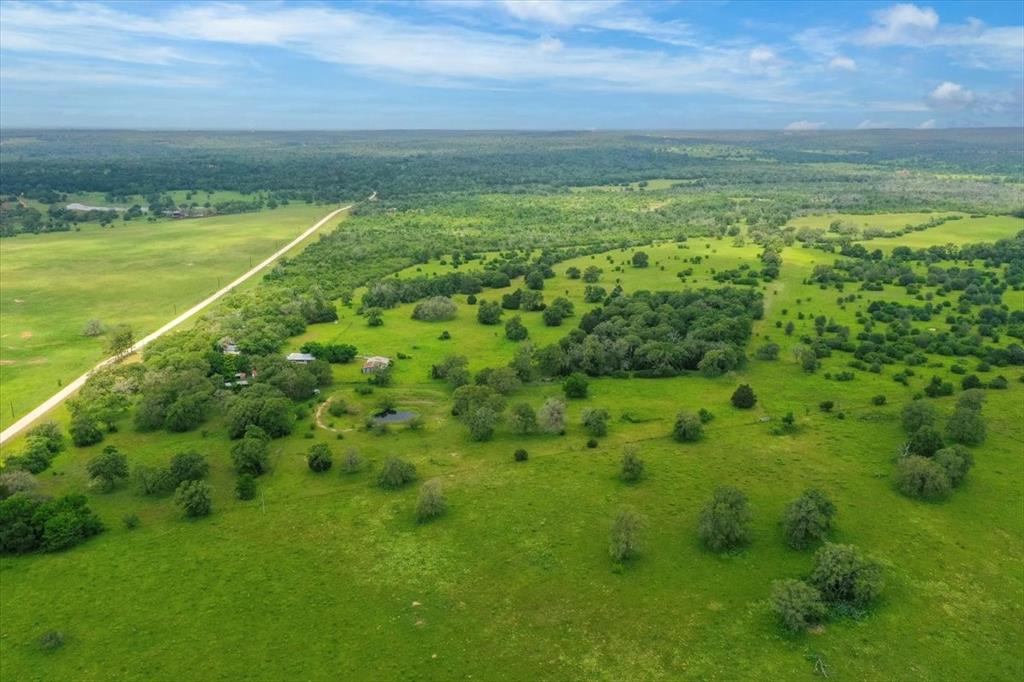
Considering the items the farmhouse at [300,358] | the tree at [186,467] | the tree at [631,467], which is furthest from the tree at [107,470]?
the tree at [631,467]

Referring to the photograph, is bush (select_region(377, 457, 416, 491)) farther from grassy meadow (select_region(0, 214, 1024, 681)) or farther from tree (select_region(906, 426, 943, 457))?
tree (select_region(906, 426, 943, 457))

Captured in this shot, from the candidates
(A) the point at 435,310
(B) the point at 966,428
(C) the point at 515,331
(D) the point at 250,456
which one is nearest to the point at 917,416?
(B) the point at 966,428

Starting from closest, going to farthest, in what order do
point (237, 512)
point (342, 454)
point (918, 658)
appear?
1. point (918, 658)
2. point (237, 512)
3. point (342, 454)

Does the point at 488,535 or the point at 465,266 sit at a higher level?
the point at 465,266

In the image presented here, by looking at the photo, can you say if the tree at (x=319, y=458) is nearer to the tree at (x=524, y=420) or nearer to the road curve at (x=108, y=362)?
the tree at (x=524, y=420)

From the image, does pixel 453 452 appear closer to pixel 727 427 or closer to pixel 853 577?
pixel 727 427

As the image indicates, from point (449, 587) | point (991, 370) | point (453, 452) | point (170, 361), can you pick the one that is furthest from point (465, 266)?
point (449, 587)

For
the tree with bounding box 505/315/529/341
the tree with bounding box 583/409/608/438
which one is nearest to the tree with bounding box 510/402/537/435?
the tree with bounding box 583/409/608/438

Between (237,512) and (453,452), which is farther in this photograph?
(453,452)
